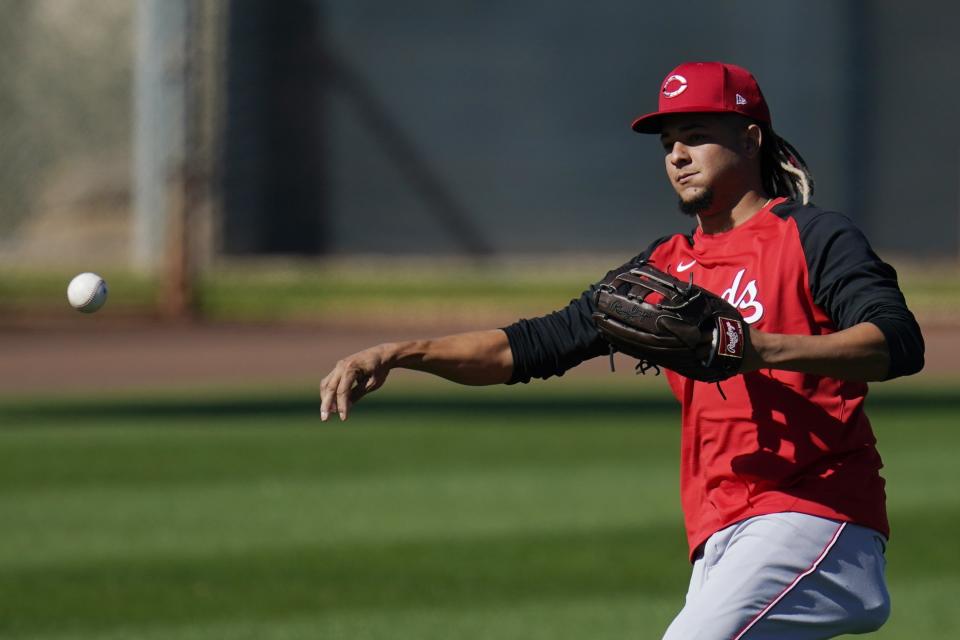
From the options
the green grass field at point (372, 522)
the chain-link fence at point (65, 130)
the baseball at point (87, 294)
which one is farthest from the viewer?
the chain-link fence at point (65, 130)

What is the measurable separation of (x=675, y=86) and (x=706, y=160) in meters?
0.20

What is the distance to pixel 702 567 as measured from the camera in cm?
394

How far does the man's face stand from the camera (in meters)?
3.97

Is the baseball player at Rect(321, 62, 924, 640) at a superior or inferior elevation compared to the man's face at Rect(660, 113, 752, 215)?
inferior

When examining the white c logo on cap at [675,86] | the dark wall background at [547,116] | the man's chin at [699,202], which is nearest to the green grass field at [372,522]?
the man's chin at [699,202]

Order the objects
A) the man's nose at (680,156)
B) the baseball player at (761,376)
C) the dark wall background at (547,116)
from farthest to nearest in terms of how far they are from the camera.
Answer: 1. the dark wall background at (547,116)
2. the man's nose at (680,156)
3. the baseball player at (761,376)

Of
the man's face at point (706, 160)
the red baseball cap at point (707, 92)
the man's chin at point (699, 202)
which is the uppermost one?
the red baseball cap at point (707, 92)

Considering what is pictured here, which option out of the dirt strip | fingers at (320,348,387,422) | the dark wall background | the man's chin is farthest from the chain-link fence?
the man's chin

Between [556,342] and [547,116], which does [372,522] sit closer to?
[556,342]

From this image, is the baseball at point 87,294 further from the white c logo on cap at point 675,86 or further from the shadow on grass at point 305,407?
the shadow on grass at point 305,407

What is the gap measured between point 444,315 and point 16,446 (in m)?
11.8

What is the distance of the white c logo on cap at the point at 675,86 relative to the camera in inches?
156

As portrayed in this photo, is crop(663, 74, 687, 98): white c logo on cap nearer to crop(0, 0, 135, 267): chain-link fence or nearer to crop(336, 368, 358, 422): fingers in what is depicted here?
crop(336, 368, 358, 422): fingers

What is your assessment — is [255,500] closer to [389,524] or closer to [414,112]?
[389,524]
